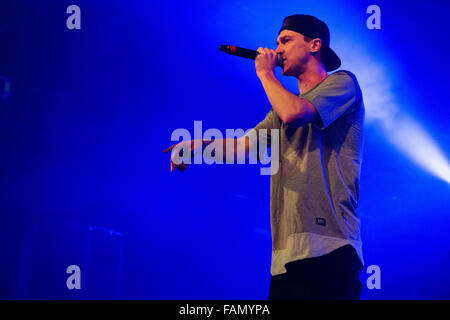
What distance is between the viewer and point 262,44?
3717 millimetres

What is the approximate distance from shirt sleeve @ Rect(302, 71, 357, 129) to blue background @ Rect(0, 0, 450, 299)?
223 centimetres

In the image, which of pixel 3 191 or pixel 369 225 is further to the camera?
pixel 369 225

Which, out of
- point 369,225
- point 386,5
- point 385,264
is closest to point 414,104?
point 386,5

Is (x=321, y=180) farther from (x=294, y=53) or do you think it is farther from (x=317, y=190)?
(x=294, y=53)

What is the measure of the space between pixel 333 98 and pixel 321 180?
25 centimetres

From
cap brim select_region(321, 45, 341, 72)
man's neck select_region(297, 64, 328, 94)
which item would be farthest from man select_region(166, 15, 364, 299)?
cap brim select_region(321, 45, 341, 72)

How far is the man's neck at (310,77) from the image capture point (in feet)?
5.26

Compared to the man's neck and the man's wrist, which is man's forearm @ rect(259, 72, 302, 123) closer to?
the man's wrist

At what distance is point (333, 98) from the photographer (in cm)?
137

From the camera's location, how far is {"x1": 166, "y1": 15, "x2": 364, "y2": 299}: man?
1.25 metres
